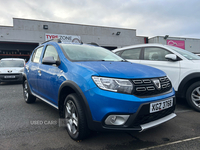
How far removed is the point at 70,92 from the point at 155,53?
10.2 ft

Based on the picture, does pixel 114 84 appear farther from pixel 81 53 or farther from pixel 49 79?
pixel 49 79

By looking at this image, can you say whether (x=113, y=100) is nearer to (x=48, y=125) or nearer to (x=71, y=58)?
(x=71, y=58)

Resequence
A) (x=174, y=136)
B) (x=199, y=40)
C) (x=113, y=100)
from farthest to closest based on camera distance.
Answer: (x=199, y=40), (x=174, y=136), (x=113, y=100)

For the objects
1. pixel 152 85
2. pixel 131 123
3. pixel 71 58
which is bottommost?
pixel 131 123

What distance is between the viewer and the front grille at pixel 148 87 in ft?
6.73

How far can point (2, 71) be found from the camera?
29.0 feet

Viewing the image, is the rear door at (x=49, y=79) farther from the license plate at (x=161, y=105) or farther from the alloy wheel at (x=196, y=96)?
the alloy wheel at (x=196, y=96)

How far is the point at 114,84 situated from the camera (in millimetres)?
2014

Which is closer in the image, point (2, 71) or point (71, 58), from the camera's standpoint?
point (71, 58)

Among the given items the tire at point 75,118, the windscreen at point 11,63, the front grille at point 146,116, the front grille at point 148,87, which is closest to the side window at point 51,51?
the tire at point 75,118

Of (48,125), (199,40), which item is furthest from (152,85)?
(199,40)

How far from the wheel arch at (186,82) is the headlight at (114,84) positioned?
2.38 meters

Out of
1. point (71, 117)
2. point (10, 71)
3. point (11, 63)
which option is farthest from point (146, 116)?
point (11, 63)

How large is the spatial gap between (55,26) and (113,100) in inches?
752
